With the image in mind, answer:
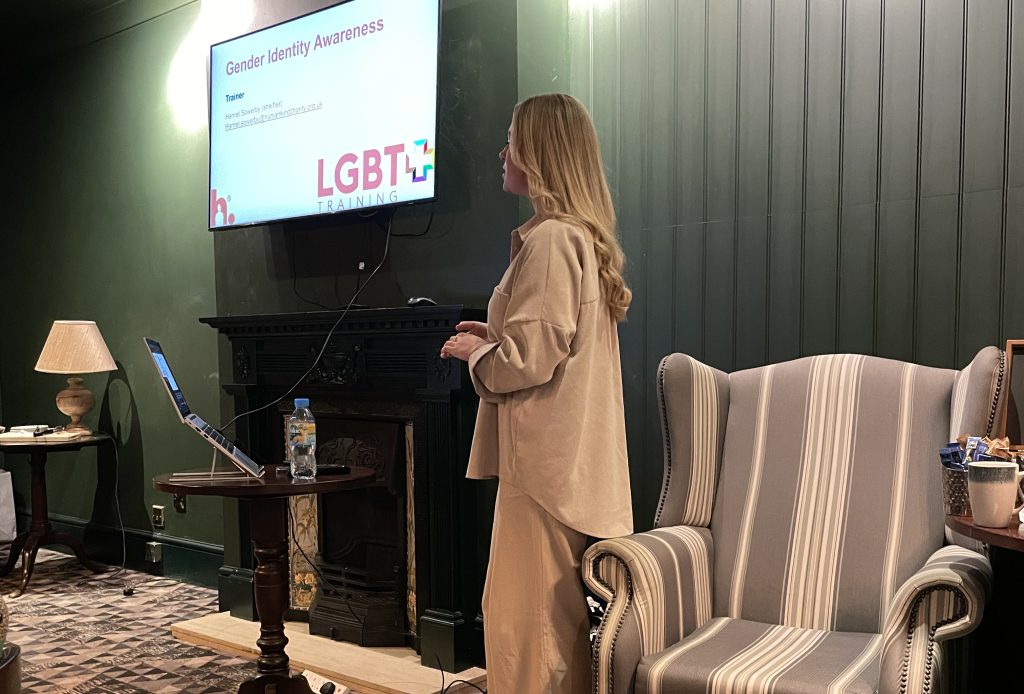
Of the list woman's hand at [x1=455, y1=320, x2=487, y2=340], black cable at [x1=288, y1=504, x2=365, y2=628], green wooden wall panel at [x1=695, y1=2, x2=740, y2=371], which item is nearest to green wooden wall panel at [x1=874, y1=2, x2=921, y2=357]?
green wooden wall panel at [x1=695, y1=2, x2=740, y2=371]

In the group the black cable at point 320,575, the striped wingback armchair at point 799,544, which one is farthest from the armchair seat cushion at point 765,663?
the black cable at point 320,575

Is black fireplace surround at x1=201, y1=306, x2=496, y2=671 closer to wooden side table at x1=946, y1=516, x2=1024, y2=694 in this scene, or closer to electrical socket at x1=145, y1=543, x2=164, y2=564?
electrical socket at x1=145, y1=543, x2=164, y2=564

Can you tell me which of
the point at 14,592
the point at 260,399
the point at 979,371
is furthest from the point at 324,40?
the point at 14,592

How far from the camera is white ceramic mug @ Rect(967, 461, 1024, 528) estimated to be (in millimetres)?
1552

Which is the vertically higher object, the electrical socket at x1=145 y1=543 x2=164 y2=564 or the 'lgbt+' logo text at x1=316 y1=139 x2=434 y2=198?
the 'lgbt+' logo text at x1=316 y1=139 x2=434 y2=198

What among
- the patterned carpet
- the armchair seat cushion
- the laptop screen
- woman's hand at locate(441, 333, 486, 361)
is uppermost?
woman's hand at locate(441, 333, 486, 361)

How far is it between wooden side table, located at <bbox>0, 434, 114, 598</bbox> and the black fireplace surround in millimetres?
1109

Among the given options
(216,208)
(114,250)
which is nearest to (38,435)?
(114,250)

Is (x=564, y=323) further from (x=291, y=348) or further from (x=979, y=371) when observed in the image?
(x=291, y=348)

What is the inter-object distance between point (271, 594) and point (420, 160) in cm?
141

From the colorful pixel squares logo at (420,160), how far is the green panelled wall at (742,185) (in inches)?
2.8

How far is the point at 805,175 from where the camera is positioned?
258 centimetres

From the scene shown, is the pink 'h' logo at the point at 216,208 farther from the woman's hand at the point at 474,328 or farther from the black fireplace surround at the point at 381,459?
the woman's hand at the point at 474,328

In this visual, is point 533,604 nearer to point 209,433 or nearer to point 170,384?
point 209,433
